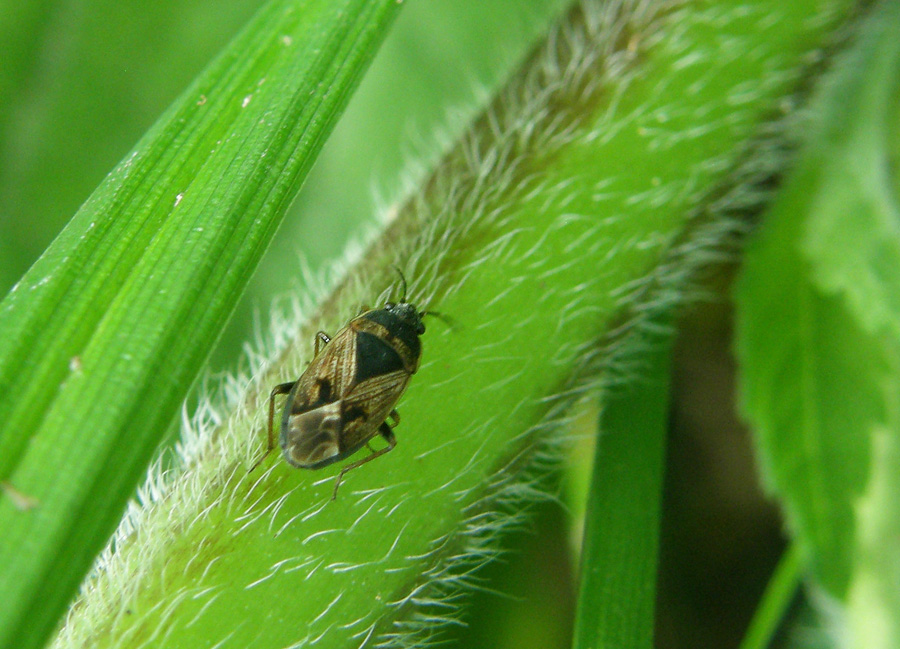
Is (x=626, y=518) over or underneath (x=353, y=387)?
underneath

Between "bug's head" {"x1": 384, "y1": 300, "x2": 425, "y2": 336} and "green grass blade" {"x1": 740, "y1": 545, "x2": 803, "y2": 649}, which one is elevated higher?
"bug's head" {"x1": 384, "y1": 300, "x2": 425, "y2": 336}

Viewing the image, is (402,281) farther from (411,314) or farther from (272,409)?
(272,409)

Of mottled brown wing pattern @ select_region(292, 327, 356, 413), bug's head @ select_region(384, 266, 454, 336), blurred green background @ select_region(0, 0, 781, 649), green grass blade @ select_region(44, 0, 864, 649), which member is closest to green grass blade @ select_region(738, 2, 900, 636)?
green grass blade @ select_region(44, 0, 864, 649)

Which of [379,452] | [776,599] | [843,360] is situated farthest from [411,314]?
[776,599]

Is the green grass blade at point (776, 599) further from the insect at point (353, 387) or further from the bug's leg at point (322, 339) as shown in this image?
the bug's leg at point (322, 339)

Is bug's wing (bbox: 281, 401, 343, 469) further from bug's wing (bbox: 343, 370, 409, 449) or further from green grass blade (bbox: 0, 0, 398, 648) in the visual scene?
green grass blade (bbox: 0, 0, 398, 648)

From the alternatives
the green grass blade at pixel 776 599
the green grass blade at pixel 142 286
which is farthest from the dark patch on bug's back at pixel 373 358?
the green grass blade at pixel 776 599

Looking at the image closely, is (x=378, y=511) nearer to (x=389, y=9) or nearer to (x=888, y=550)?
(x=389, y=9)

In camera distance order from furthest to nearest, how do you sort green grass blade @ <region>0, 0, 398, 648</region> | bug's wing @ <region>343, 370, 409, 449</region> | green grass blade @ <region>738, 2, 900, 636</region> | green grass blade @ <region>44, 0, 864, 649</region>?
1. green grass blade @ <region>738, 2, 900, 636</region>
2. bug's wing @ <region>343, 370, 409, 449</region>
3. green grass blade @ <region>44, 0, 864, 649</region>
4. green grass blade @ <region>0, 0, 398, 648</region>
